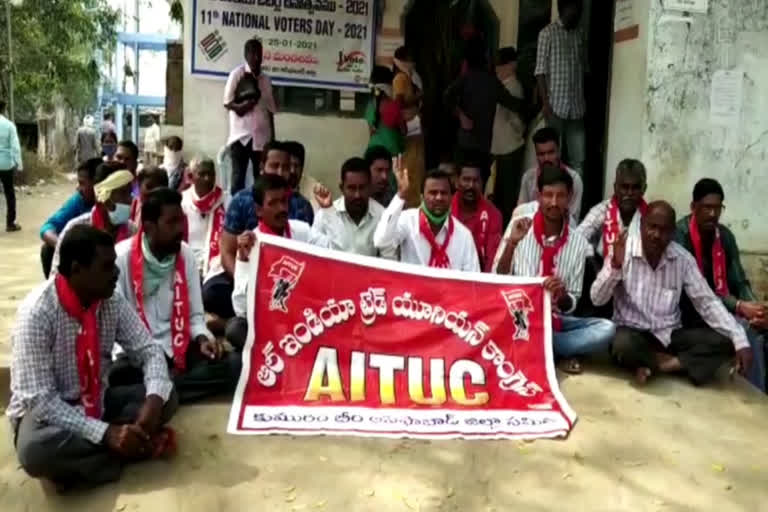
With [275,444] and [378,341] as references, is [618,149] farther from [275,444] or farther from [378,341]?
[275,444]

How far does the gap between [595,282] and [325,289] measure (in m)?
1.58

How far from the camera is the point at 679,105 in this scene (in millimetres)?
6312

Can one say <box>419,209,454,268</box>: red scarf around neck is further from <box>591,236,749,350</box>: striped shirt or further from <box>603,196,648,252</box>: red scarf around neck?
<box>603,196,648,252</box>: red scarf around neck

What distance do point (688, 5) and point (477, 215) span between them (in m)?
2.43

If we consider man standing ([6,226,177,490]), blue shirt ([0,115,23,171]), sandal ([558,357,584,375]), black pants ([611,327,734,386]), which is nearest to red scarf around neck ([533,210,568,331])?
sandal ([558,357,584,375])

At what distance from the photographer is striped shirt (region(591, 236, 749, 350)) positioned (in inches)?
183

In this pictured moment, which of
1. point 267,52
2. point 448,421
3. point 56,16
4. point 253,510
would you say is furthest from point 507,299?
point 56,16

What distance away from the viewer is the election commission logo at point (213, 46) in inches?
344

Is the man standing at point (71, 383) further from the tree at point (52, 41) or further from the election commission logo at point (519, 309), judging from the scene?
the tree at point (52, 41)

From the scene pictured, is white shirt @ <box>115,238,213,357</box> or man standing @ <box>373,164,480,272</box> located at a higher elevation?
man standing @ <box>373,164,480,272</box>

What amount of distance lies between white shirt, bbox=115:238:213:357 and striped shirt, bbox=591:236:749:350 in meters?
2.25

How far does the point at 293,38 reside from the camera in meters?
8.92

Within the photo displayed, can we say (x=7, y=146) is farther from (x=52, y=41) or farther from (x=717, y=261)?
(x=717, y=261)

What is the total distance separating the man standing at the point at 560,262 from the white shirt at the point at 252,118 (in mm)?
3960
